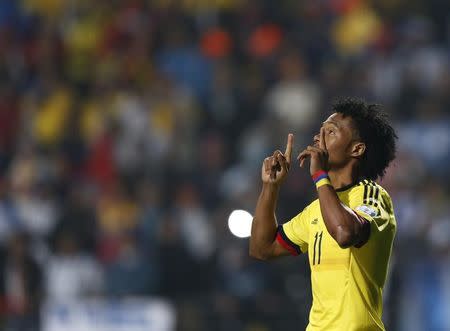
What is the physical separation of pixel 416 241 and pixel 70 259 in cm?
368

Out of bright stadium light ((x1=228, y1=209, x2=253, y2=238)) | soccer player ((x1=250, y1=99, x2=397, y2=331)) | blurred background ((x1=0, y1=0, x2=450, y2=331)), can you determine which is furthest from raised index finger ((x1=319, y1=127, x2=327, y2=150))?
blurred background ((x1=0, y1=0, x2=450, y2=331))

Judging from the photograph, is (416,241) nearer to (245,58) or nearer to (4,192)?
(245,58)

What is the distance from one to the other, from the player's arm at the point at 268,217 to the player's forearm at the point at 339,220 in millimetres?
638

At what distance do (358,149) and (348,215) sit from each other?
53 centimetres

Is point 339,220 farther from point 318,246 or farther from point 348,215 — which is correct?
point 318,246

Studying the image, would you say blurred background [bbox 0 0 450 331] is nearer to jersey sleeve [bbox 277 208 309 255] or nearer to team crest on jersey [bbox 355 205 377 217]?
jersey sleeve [bbox 277 208 309 255]

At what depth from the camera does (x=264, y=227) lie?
551cm

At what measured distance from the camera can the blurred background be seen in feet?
35.8

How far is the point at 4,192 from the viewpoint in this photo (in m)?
13.2

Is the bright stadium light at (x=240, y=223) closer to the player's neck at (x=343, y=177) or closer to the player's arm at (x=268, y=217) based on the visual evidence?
the player's arm at (x=268, y=217)

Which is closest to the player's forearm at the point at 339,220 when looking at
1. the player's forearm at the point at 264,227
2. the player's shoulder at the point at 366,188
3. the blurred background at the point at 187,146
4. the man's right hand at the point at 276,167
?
the player's shoulder at the point at 366,188

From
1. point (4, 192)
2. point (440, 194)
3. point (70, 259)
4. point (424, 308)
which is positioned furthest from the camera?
point (4, 192)

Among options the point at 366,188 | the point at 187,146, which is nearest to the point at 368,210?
the point at 366,188

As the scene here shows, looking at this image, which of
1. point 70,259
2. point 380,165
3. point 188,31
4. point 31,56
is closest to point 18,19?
point 31,56
